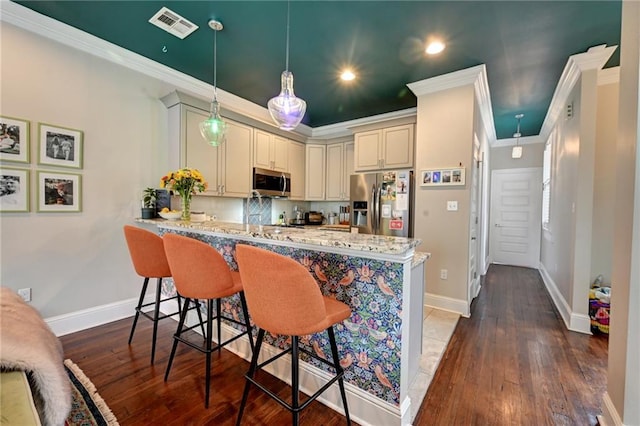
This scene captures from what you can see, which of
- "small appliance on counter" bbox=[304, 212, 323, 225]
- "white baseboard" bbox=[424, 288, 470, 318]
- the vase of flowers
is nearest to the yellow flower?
the vase of flowers

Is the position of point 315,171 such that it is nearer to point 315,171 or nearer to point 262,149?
point 315,171

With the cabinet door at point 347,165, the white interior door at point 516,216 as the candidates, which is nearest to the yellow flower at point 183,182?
the cabinet door at point 347,165

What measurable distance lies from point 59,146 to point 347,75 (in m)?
2.91

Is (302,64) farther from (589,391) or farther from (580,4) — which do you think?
(589,391)

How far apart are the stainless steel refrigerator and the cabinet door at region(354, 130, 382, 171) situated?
27 cm

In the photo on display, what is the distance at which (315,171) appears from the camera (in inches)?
197

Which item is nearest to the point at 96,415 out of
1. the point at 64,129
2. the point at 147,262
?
the point at 147,262

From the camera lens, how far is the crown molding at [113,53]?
7.21 feet

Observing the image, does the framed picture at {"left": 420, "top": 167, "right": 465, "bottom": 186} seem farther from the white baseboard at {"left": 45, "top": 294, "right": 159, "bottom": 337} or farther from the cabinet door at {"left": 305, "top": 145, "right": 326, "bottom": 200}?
the white baseboard at {"left": 45, "top": 294, "right": 159, "bottom": 337}

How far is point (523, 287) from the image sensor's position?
421 cm

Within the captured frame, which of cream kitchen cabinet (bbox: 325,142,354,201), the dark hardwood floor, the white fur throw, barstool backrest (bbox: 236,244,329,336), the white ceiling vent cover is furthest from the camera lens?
cream kitchen cabinet (bbox: 325,142,354,201)

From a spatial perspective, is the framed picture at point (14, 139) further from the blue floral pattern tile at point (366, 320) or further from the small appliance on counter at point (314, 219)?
the small appliance on counter at point (314, 219)

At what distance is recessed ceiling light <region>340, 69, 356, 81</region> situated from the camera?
9.88ft

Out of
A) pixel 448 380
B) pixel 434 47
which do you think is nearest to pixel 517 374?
pixel 448 380
